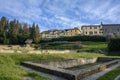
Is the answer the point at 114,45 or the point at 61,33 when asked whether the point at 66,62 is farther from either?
the point at 61,33

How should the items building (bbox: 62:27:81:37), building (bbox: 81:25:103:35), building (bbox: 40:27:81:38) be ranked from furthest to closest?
1. building (bbox: 40:27:81:38)
2. building (bbox: 62:27:81:37)
3. building (bbox: 81:25:103:35)

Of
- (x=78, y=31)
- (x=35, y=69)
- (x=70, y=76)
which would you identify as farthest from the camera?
(x=78, y=31)

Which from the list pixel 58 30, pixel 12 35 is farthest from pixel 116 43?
pixel 58 30

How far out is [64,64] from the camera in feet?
58.1

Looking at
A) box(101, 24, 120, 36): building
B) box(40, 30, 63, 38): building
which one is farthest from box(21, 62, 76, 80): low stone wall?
box(40, 30, 63, 38): building

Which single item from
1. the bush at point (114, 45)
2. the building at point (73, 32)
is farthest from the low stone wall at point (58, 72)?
the building at point (73, 32)

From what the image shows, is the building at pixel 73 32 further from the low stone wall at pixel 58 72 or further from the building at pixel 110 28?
the low stone wall at pixel 58 72

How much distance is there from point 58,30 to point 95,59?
93.2m

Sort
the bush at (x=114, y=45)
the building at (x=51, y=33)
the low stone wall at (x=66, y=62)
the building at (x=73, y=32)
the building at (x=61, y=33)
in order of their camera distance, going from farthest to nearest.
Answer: the building at (x=51, y=33), the building at (x=61, y=33), the building at (x=73, y=32), the bush at (x=114, y=45), the low stone wall at (x=66, y=62)

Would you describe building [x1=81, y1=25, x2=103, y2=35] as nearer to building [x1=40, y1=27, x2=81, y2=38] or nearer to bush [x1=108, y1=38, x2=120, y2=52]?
building [x1=40, y1=27, x2=81, y2=38]

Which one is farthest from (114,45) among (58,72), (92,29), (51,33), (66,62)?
(51,33)

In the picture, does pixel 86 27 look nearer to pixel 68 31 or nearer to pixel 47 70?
pixel 68 31

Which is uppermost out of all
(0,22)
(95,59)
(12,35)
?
(0,22)

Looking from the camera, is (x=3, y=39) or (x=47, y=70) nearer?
(x=47, y=70)
